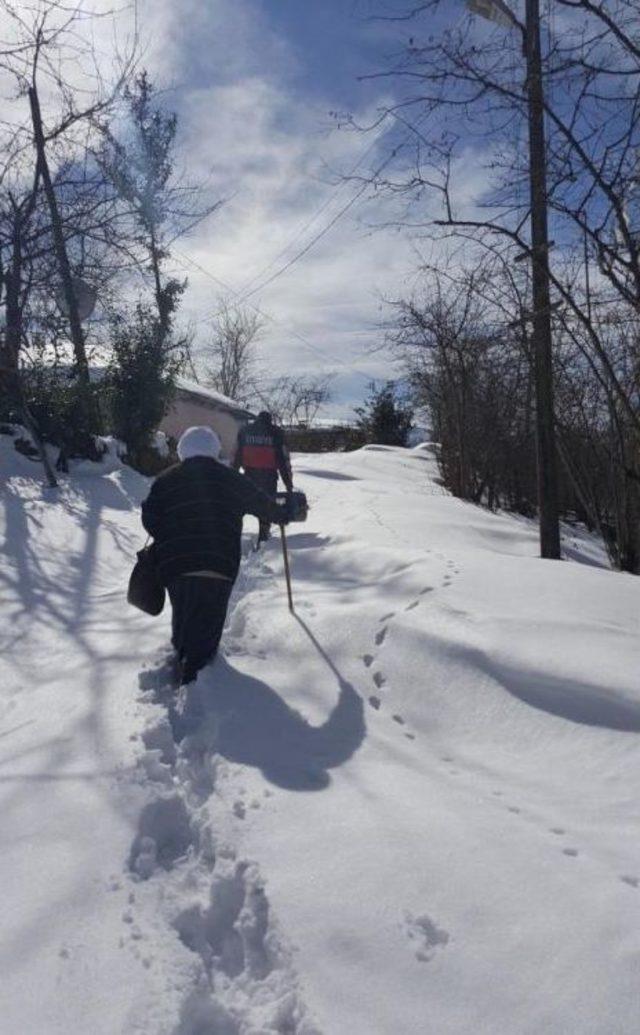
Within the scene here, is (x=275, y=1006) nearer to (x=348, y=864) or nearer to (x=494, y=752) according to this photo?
(x=348, y=864)

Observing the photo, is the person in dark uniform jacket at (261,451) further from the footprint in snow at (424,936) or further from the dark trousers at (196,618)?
the footprint in snow at (424,936)

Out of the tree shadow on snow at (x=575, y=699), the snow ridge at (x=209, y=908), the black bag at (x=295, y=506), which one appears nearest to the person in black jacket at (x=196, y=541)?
the black bag at (x=295, y=506)

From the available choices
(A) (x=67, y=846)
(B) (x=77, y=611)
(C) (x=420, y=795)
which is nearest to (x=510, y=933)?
(C) (x=420, y=795)

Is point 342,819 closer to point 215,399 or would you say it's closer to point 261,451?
point 261,451

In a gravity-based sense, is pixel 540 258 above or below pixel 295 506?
above

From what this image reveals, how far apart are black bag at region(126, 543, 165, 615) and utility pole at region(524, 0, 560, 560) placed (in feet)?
16.6

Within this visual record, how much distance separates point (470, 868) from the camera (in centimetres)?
251

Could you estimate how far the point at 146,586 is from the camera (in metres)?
4.92

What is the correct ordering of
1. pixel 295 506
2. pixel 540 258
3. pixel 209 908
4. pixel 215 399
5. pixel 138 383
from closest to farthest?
1. pixel 209 908
2. pixel 295 506
3. pixel 540 258
4. pixel 138 383
5. pixel 215 399

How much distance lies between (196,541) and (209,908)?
102 inches

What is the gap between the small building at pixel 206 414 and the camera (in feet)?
103

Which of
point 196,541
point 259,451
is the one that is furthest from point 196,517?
point 259,451

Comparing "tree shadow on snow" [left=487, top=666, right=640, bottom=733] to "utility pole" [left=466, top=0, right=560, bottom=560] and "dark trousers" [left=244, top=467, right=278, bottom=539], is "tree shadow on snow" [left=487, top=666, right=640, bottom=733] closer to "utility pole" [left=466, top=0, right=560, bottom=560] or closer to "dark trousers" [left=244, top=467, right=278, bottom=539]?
"utility pole" [left=466, top=0, right=560, bottom=560]

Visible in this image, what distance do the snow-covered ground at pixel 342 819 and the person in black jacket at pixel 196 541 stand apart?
276mm
